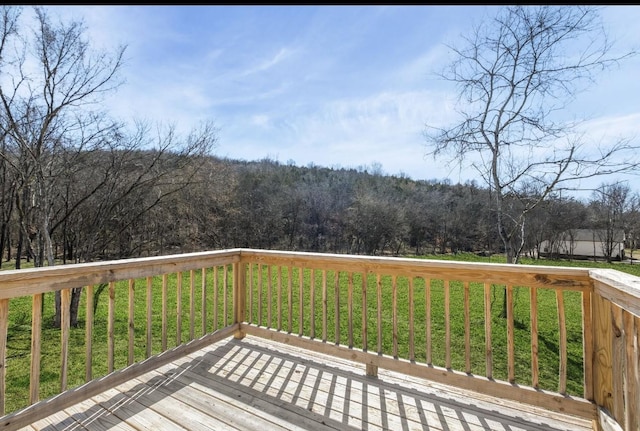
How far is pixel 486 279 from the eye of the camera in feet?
7.14

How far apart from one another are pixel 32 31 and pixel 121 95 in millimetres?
1229

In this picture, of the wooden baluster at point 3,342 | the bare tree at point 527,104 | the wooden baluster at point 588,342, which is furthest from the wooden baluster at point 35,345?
the bare tree at point 527,104

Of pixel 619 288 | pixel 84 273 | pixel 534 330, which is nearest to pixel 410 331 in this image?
pixel 534 330

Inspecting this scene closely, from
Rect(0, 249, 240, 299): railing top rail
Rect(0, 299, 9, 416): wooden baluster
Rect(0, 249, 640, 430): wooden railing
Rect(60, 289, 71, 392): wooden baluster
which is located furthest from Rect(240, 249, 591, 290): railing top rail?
Rect(0, 299, 9, 416): wooden baluster

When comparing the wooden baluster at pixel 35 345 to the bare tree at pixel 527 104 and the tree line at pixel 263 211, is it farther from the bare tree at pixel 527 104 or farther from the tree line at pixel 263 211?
the bare tree at pixel 527 104

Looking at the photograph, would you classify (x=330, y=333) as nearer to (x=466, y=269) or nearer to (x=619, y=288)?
(x=466, y=269)

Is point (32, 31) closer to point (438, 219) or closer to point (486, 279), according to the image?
point (486, 279)

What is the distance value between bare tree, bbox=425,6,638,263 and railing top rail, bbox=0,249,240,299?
4643 mm

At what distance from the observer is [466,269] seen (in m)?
2.23

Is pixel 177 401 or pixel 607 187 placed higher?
pixel 607 187

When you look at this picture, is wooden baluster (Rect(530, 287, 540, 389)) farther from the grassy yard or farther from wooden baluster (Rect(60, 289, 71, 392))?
wooden baluster (Rect(60, 289, 71, 392))

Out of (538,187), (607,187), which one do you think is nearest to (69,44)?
(538,187)

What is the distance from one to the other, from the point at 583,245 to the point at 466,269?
2141cm

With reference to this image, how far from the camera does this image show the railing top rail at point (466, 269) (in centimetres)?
197
